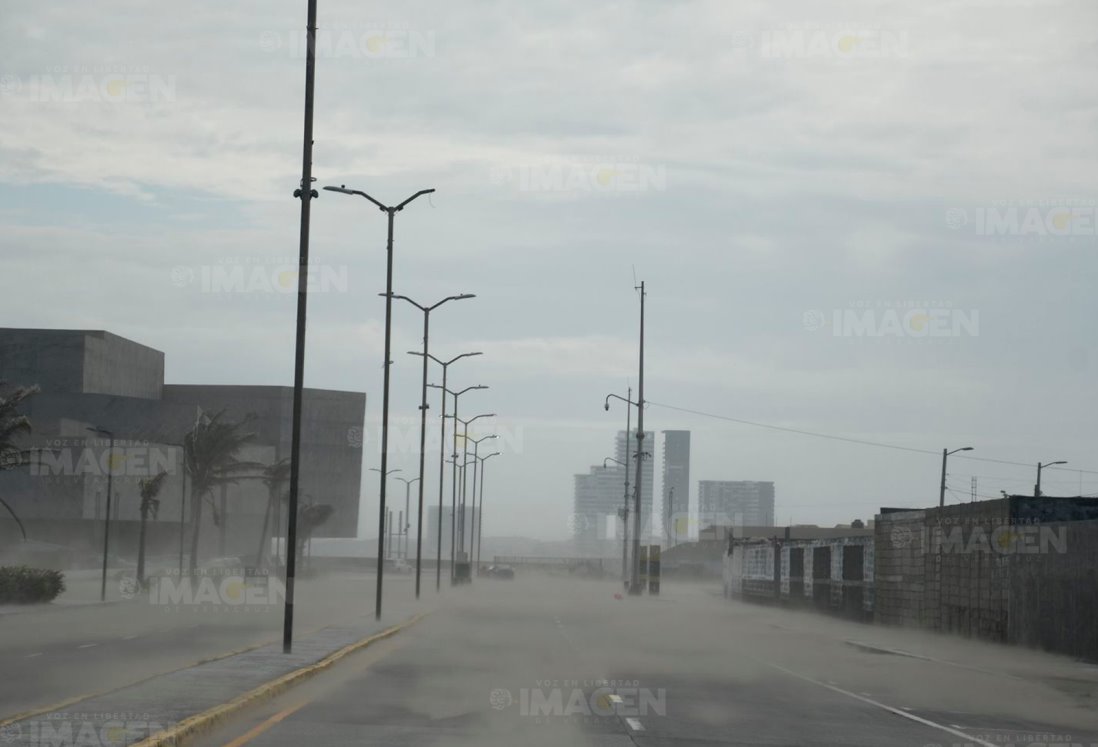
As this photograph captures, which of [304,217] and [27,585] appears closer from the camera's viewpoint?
[304,217]

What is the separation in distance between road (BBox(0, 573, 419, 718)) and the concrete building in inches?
1582

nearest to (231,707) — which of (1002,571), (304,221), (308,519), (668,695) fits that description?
(668,695)

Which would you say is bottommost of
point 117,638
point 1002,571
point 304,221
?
point 117,638

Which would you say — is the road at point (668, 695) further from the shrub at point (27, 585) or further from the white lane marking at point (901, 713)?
the shrub at point (27, 585)

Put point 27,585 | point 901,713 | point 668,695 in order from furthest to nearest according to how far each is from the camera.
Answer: point 27,585 → point 668,695 → point 901,713

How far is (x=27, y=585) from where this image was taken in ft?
175

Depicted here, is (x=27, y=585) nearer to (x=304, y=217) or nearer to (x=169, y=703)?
(x=304, y=217)

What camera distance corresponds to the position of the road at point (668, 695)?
15.9 metres

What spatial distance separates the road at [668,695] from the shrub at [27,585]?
2115 centimetres

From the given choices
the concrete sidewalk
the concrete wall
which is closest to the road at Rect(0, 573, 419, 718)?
the concrete sidewalk

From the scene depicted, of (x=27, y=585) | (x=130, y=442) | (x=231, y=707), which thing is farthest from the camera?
(x=130, y=442)

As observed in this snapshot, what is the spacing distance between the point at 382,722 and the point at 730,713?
4896 millimetres

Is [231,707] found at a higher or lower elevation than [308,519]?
higher

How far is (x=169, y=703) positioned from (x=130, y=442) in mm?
103083
